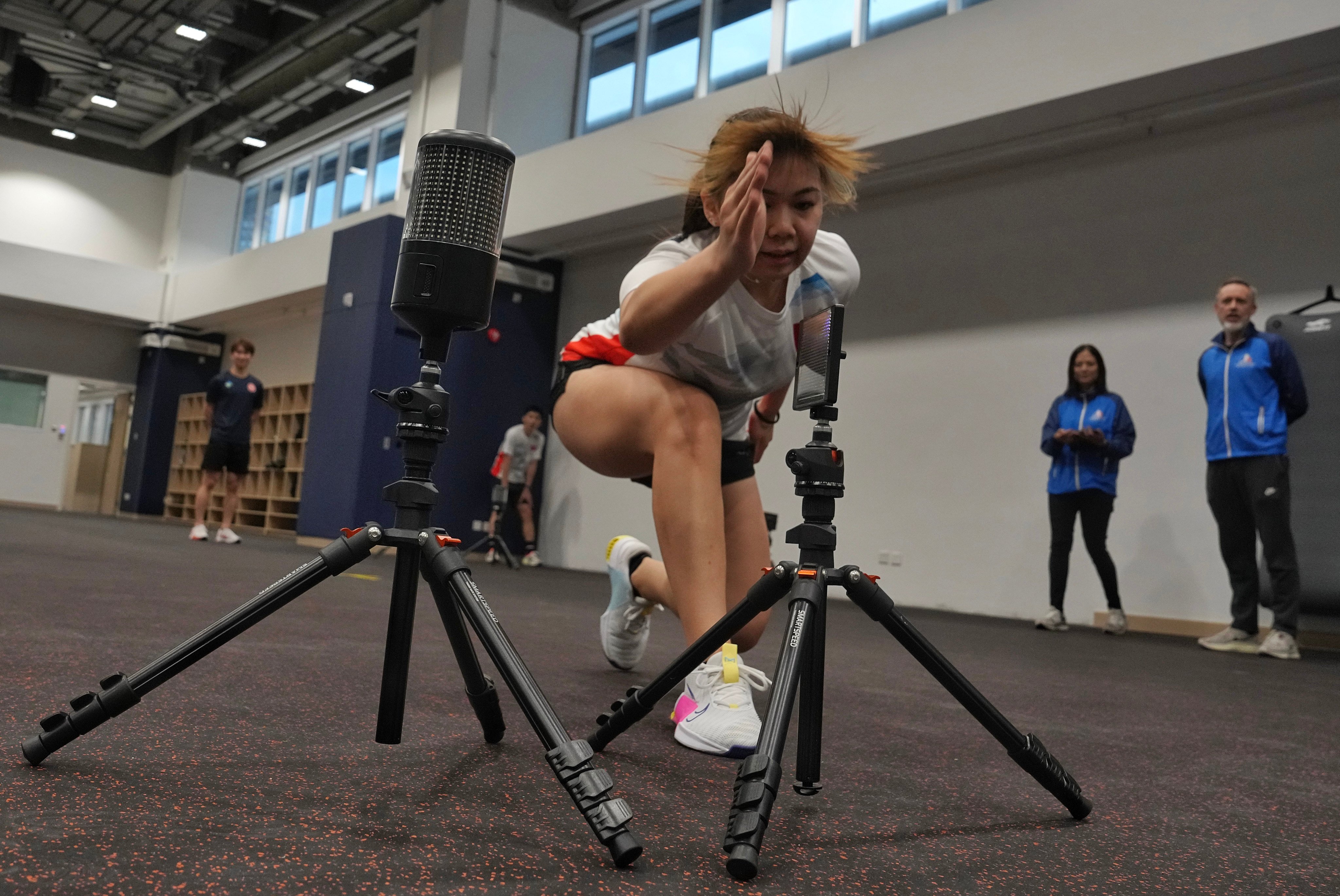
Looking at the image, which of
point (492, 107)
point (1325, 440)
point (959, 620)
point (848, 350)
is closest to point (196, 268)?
point (492, 107)

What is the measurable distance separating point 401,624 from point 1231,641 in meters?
3.96

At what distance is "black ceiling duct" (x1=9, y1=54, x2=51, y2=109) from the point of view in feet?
37.2

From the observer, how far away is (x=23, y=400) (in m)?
12.9

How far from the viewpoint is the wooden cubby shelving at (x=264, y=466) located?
36.3 feet

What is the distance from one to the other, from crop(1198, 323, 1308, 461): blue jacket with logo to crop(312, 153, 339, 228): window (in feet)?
32.2

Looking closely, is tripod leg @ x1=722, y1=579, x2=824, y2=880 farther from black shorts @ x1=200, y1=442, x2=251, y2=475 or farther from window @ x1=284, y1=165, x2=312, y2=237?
window @ x1=284, y1=165, x2=312, y2=237

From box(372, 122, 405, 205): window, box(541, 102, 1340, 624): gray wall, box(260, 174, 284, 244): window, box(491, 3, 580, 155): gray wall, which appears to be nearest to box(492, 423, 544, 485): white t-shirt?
box(541, 102, 1340, 624): gray wall

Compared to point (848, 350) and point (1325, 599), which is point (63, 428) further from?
point (1325, 599)

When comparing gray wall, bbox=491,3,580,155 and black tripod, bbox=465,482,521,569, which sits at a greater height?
gray wall, bbox=491,3,580,155

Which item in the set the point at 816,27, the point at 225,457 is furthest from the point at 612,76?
the point at 225,457

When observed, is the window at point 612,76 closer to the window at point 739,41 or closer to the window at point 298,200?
the window at point 739,41

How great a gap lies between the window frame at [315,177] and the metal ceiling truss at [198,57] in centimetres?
43

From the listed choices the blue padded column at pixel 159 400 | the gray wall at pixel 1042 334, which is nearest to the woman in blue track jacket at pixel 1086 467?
the gray wall at pixel 1042 334

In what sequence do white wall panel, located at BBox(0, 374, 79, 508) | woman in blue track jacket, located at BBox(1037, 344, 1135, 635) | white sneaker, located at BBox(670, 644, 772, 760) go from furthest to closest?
white wall panel, located at BBox(0, 374, 79, 508) < woman in blue track jacket, located at BBox(1037, 344, 1135, 635) < white sneaker, located at BBox(670, 644, 772, 760)
